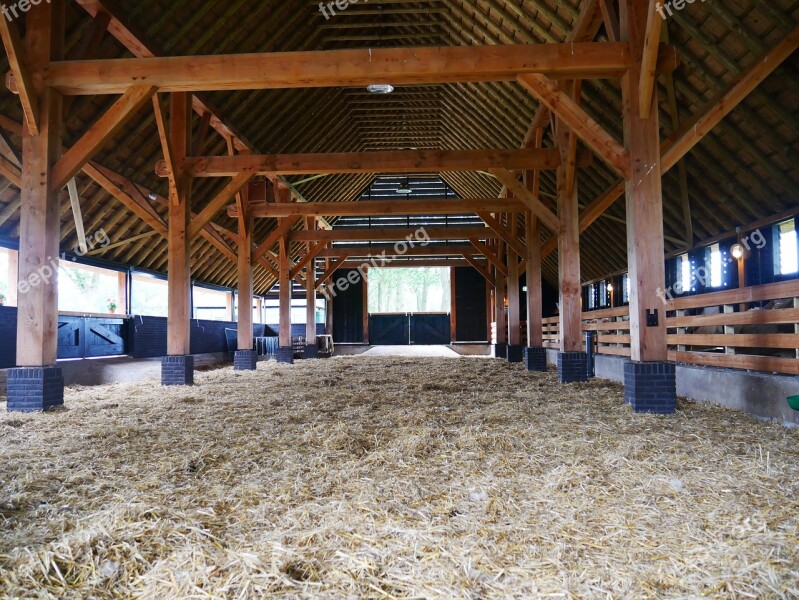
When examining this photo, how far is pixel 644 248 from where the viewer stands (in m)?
5.00

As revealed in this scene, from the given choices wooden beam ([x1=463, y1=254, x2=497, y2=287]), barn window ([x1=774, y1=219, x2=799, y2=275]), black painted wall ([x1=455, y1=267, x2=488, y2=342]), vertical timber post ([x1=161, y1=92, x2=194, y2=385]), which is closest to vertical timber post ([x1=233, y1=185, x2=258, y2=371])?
vertical timber post ([x1=161, y1=92, x2=194, y2=385])

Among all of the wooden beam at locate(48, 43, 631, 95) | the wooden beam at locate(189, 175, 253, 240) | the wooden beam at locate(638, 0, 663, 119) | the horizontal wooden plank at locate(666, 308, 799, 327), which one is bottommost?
the horizontal wooden plank at locate(666, 308, 799, 327)

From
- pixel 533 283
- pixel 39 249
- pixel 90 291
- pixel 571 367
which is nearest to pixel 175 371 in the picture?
pixel 39 249

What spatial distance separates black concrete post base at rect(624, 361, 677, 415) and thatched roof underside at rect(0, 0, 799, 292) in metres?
3.88

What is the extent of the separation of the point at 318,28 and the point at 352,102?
266cm

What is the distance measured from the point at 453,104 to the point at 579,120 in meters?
6.38

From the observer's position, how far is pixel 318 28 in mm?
9109

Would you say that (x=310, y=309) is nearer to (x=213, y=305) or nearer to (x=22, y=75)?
(x=213, y=305)

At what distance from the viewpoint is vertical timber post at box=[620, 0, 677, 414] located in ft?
16.0

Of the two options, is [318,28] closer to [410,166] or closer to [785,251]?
[410,166]

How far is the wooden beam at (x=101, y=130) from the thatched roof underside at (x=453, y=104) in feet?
5.78

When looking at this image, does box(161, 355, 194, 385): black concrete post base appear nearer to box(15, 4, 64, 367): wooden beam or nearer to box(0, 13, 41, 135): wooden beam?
box(15, 4, 64, 367): wooden beam

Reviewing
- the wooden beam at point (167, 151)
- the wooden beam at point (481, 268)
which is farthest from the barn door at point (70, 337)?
the wooden beam at point (481, 268)

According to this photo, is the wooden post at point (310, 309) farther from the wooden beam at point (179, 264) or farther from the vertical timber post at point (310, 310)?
the wooden beam at point (179, 264)
